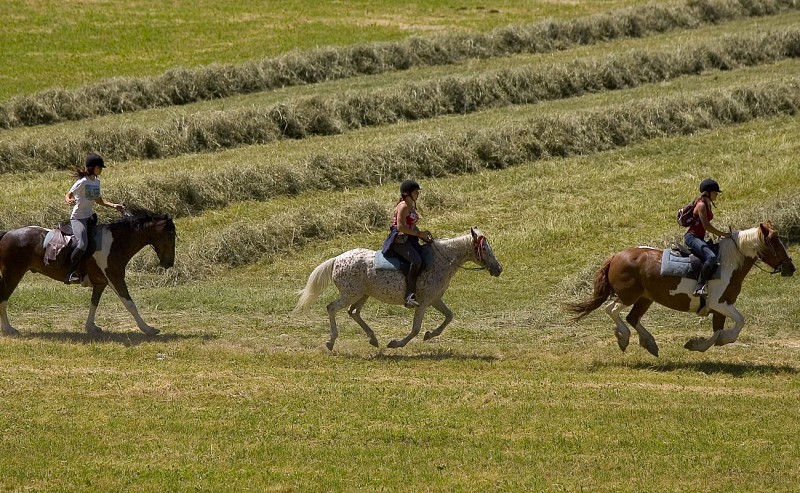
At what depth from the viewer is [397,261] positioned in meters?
18.9

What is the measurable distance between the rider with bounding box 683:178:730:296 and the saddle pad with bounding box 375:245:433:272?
12.8ft

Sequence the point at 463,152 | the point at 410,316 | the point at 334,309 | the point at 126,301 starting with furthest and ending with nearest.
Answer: the point at 463,152 < the point at 410,316 < the point at 126,301 < the point at 334,309

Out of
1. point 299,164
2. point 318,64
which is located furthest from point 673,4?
point 299,164

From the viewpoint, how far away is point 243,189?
3086 cm

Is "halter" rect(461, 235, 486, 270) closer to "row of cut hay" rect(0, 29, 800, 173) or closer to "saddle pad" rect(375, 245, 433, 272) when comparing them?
"saddle pad" rect(375, 245, 433, 272)

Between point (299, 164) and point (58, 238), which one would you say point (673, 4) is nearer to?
point (299, 164)

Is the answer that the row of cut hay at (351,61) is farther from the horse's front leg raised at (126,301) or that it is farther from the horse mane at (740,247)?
the horse mane at (740,247)

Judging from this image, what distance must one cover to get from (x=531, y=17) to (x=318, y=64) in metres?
14.5

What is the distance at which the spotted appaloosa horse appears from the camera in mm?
17844

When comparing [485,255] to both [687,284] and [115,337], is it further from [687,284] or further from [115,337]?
[115,337]

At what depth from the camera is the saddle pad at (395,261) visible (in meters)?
18.8

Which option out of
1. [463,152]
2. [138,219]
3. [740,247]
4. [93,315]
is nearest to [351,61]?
[463,152]

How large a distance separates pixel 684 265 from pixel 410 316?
6.21m

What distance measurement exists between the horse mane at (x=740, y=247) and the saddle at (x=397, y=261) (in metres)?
4.40
